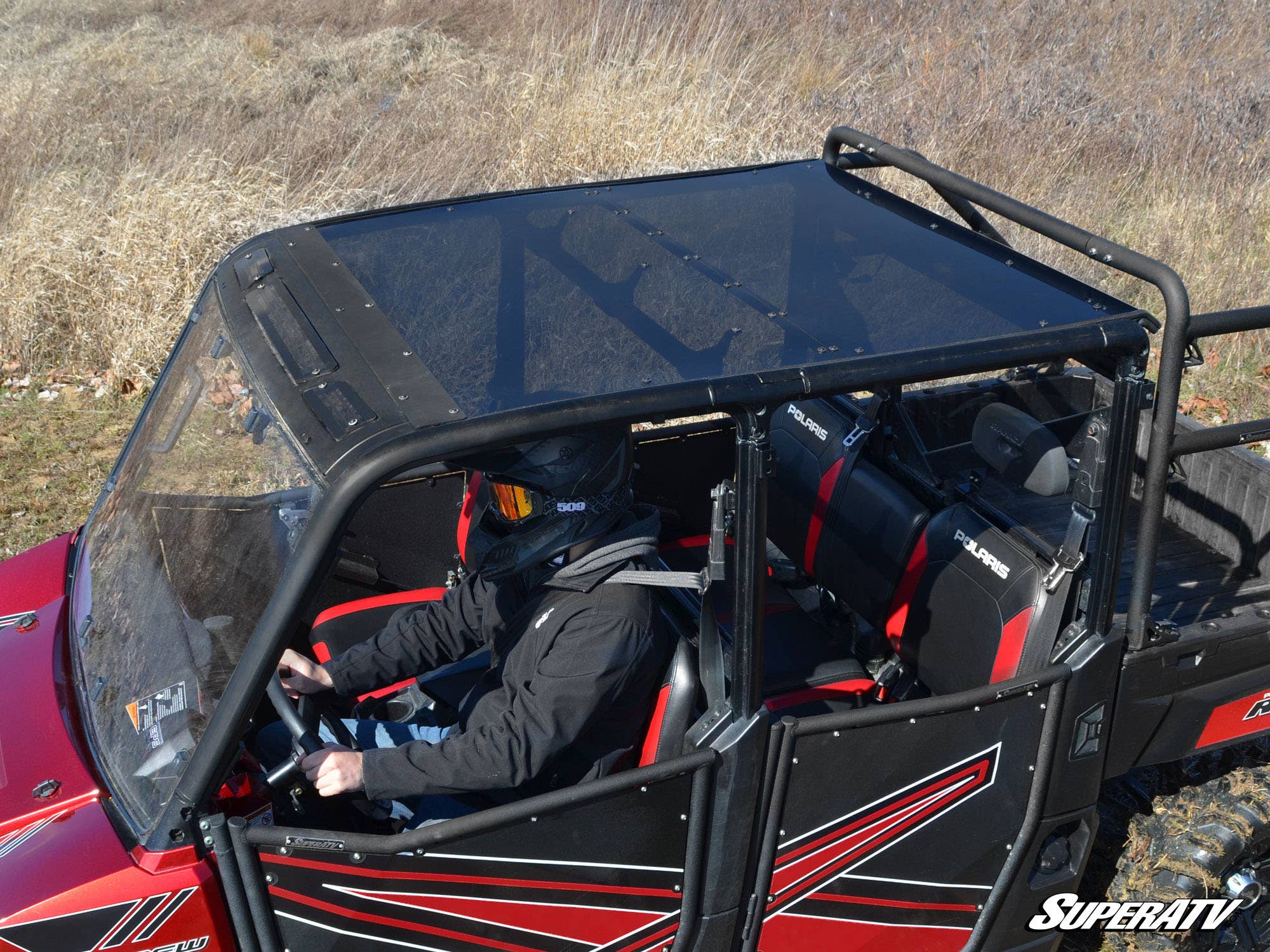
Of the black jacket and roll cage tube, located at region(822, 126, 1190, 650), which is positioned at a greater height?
roll cage tube, located at region(822, 126, 1190, 650)

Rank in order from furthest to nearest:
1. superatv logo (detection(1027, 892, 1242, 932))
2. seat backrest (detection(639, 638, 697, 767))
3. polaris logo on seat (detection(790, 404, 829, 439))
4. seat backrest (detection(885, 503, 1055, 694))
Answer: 1. polaris logo on seat (detection(790, 404, 829, 439))
2. superatv logo (detection(1027, 892, 1242, 932))
3. seat backrest (detection(885, 503, 1055, 694))
4. seat backrest (detection(639, 638, 697, 767))

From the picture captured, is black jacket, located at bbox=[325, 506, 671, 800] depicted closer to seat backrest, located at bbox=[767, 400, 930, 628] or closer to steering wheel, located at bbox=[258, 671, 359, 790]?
steering wheel, located at bbox=[258, 671, 359, 790]

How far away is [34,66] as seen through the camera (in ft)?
36.9

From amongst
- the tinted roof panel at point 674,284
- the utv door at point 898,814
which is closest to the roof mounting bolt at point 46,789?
the tinted roof panel at point 674,284

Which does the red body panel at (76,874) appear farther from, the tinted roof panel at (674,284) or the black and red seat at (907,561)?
the black and red seat at (907,561)

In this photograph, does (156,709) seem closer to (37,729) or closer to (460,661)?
(37,729)

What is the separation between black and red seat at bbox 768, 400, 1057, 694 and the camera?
2.42m

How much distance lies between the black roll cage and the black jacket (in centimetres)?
26

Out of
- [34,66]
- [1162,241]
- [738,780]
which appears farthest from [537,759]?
[34,66]

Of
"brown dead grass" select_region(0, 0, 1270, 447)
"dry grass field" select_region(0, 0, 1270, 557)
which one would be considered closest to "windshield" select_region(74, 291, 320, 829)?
"dry grass field" select_region(0, 0, 1270, 557)

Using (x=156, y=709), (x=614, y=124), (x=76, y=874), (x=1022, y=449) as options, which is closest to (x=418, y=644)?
(x=156, y=709)

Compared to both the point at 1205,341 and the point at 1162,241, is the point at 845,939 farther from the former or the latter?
the point at 1162,241

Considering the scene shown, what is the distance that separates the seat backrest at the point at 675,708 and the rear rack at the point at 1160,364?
0.91 metres

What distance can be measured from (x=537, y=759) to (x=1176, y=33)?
35.0 ft
